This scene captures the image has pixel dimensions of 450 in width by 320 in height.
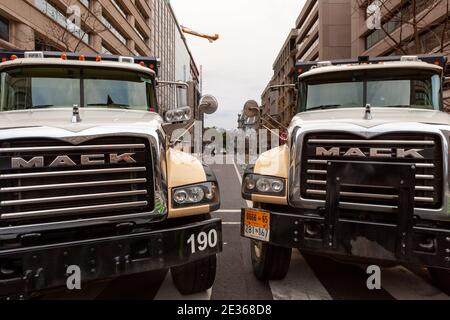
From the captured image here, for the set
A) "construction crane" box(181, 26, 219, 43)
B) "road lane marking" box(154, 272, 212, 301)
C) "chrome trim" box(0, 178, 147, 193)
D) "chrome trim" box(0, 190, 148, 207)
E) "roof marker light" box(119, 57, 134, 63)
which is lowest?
"road lane marking" box(154, 272, 212, 301)

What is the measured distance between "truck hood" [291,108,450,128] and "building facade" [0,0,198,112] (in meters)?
1.87

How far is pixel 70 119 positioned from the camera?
3.17 meters

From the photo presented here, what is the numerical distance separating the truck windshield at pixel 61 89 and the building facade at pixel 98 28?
3.36 ft

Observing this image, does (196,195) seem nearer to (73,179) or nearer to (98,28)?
(73,179)

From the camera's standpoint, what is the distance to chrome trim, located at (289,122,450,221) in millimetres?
2879

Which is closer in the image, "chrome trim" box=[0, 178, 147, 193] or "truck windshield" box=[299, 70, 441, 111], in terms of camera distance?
"chrome trim" box=[0, 178, 147, 193]

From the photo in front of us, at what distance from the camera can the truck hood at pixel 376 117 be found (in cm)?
322

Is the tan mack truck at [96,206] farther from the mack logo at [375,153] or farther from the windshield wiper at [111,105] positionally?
the mack logo at [375,153]

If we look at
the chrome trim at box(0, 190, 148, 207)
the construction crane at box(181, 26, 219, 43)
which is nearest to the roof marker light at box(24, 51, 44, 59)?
the chrome trim at box(0, 190, 148, 207)

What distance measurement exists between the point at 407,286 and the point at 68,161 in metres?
3.91

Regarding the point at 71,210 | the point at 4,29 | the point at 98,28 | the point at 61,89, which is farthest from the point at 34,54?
the point at 98,28

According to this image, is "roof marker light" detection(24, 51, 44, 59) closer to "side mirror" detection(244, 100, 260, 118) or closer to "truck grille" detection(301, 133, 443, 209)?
"side mirror" detection(244, 100, 260, 118)
